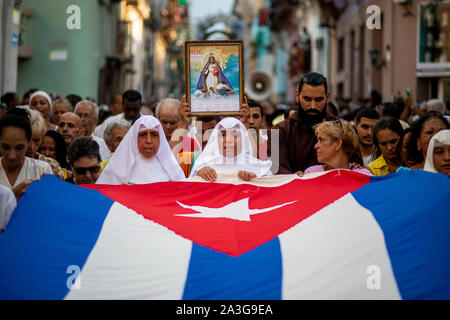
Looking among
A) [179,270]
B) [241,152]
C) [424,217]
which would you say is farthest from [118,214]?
[424,217]

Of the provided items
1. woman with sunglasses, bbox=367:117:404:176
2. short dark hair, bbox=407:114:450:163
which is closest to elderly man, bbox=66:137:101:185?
woman with sunglasses, bbox=367:117:404:176

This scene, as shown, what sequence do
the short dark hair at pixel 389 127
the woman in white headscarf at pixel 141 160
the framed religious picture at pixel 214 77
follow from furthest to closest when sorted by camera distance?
the framed religious picture at pixel 214 77
the short dark hair at pixel 389 127
the woman in white headscarf at pixel 141 160

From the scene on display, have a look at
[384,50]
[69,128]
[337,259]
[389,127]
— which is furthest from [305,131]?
[384,50]

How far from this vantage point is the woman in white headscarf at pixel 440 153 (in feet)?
20.1

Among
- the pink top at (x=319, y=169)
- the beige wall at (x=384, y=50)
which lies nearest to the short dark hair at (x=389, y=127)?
the pink top at (x=319, y=169)

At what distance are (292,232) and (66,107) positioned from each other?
640cm

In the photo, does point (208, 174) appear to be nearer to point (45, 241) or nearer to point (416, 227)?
point (45, 241)

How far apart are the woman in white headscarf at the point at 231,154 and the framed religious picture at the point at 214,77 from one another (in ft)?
2.78

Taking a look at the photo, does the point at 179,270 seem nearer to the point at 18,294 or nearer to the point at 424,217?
the point at 18,294

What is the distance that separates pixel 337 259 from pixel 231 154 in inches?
94.2

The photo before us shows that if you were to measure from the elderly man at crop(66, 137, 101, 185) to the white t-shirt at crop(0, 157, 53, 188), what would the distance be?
0.63 metres

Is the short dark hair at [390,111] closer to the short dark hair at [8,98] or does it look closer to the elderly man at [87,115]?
the elderly man at [87,115]

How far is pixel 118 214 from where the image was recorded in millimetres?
6344

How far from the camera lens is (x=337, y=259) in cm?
540
